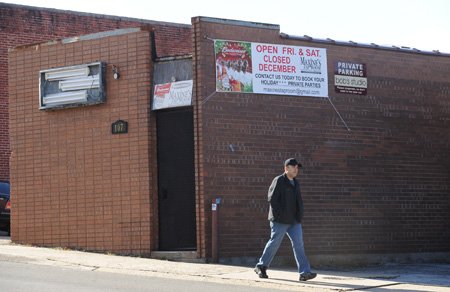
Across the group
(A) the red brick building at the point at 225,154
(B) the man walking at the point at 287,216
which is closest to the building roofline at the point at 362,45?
(A) the red brick building at the point at 225,154

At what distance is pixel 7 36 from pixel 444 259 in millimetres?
15872

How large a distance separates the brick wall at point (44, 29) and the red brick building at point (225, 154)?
9.33m

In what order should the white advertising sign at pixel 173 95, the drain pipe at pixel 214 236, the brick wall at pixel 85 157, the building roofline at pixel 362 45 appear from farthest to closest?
the building roofline at pixel 362 45 < the brick wall at pixel 85 157 < the white advertising sign at pixel 173 95 < the drain pipe at pixel 214 236

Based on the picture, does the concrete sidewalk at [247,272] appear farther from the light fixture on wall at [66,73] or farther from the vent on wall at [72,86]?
the light fixture on wall at [66,73]

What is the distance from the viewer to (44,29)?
27938mm

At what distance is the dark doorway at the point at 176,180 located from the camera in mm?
15953

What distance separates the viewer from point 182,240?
15977 millimetres

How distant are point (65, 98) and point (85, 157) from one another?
1263 mm

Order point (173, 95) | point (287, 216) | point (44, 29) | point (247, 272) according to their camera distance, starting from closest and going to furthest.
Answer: point (287, 216) < point (247, 272) < point (173, 95) < point (44, 29)

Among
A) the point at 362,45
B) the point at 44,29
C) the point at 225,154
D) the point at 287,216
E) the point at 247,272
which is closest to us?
the point at 287,216

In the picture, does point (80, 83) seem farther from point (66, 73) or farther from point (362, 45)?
point (362, 45)

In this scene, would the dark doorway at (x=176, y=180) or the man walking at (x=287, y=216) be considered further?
the dark doorway at (x=176, y=180)

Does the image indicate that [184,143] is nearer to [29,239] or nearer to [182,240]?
[182,240]

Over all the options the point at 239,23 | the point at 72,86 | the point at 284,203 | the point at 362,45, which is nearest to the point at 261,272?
the point at 284,203
